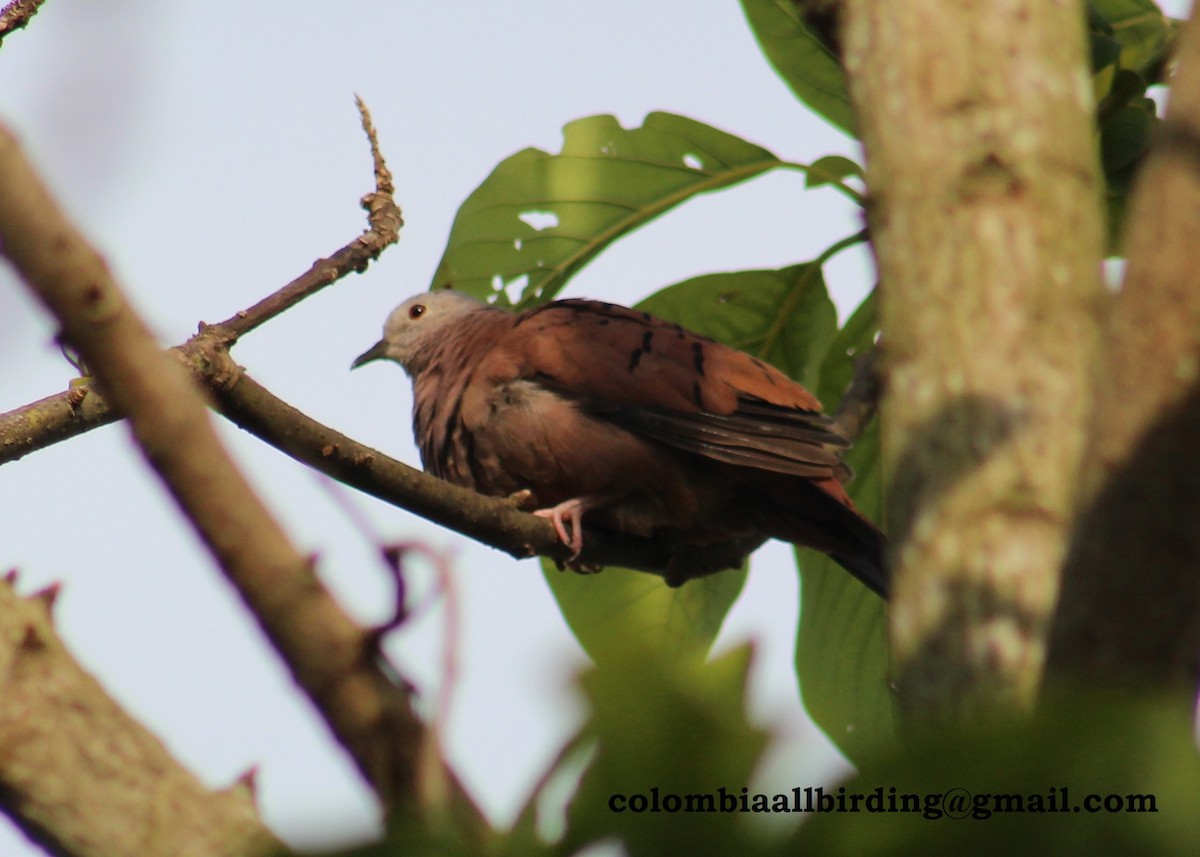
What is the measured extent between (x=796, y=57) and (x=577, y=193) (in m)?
0.91

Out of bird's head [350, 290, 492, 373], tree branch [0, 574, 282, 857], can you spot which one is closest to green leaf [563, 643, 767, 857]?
tree branch [0, 574, 282, 857]

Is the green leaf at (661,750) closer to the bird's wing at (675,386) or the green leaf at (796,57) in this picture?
the bird's wing at (675,386)

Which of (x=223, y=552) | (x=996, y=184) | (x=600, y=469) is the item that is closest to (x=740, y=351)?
(x=600, y=469)

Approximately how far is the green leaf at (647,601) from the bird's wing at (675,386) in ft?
1.86

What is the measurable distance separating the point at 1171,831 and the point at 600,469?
3684 mm

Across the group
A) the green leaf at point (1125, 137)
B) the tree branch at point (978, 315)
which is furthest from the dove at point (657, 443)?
the tree branch at point (978, 315)

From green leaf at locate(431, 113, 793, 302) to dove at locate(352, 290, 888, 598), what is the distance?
292 millimetres

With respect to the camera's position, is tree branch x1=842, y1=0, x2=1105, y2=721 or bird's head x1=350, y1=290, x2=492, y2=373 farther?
bird's head x1=350, y1=290, x2=492, y2=373

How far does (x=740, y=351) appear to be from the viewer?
479 cm

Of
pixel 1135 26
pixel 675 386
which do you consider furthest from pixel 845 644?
pixel 1135 26

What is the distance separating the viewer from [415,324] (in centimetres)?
645

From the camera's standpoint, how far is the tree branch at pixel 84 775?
1386mm

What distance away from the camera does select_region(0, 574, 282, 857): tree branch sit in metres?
1.39

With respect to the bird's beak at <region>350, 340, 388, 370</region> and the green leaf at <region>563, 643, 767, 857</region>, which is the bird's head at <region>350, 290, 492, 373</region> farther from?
the green leaf at <region>563, 643, 767, 857</region>
